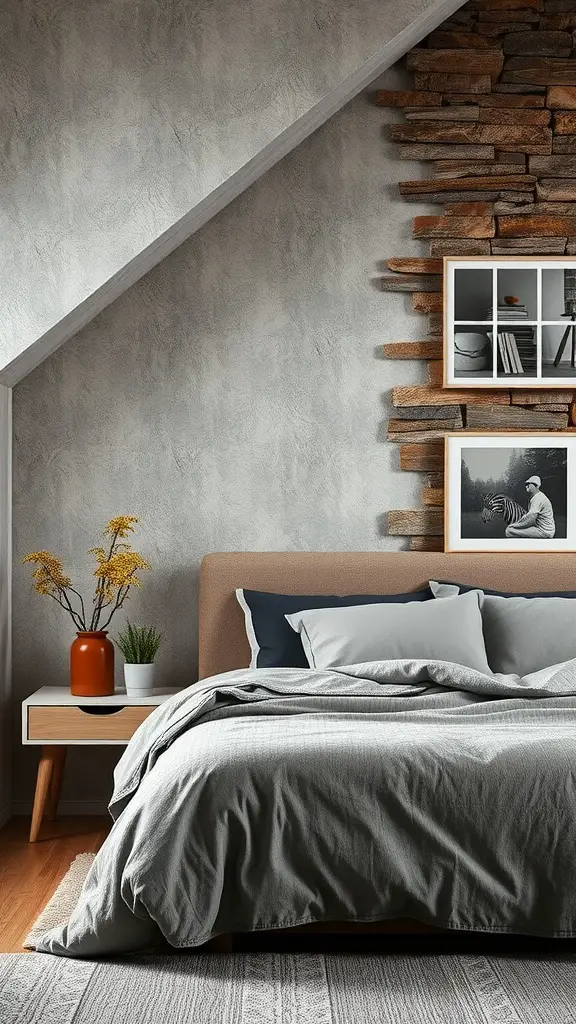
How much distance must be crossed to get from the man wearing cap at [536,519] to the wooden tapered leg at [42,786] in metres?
2.03

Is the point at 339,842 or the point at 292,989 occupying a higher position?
the point at 339,842

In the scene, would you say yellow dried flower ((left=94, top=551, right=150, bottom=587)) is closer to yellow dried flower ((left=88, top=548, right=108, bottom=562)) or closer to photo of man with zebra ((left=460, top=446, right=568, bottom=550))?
yellow dried flower ((left=88, top=548, right=108, bottom=562))

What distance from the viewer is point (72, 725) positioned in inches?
156

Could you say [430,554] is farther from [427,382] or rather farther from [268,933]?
[268,933]

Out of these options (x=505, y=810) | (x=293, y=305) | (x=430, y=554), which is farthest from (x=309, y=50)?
(x=505, y=810)

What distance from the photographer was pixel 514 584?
4.32 meters

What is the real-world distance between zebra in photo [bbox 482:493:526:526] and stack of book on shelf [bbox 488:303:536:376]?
0.53 metres

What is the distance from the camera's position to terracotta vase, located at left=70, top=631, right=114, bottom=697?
409cm

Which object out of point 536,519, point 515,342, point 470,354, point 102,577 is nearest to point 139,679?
point 102,577

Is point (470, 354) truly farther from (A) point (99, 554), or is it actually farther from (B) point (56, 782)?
(B) point (56, 782)

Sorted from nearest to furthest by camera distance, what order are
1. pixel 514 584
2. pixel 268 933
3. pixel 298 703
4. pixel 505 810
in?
1. pixel 505 810
2. pixel 268 933
3. pixel 298 703
4. pixel 514 584

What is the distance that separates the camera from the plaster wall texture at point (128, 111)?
3.65 m

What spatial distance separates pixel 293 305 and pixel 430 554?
47.0 inches

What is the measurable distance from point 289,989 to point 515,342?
293 centimetres
